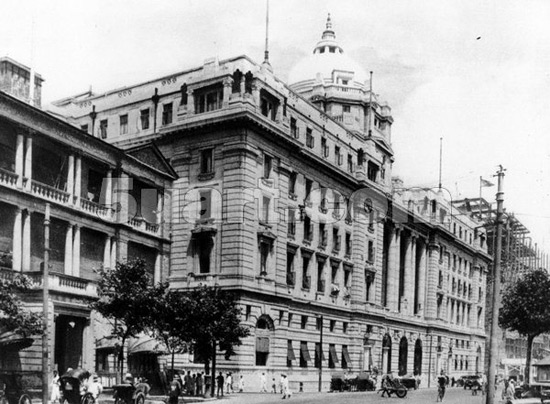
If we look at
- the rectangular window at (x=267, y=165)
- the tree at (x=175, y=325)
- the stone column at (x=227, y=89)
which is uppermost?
the stone column at (x=227, y=89)

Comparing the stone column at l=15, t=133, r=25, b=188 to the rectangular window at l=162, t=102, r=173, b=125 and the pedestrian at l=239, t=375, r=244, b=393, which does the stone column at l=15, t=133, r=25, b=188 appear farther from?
the pedestrian at l=239, t=375, r=244, b=393

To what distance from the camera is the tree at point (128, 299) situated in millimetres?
34312

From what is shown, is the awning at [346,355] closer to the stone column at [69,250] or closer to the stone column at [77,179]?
the stone column at [69,250]

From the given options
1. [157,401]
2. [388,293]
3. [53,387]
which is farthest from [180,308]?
[388,293]

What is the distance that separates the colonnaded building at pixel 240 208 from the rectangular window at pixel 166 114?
0.09 m

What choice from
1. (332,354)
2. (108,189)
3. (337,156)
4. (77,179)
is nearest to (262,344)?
(332,354)

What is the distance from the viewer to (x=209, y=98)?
51219 millimetres

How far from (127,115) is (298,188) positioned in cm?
1488

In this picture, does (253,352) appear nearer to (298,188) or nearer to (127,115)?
(298,188)

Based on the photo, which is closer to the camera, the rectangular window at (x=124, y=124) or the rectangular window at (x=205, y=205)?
the rectangular window at (x=205, y=205)

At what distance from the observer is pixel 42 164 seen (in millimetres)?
37812

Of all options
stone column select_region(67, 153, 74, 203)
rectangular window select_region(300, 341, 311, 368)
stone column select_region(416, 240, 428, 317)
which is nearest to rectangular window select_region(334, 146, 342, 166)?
rectangular window select_region(300, 341, 311, 368)

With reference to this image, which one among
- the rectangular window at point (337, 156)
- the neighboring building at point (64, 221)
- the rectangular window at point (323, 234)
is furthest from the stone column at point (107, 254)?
the rectangular window at point (337, 156)

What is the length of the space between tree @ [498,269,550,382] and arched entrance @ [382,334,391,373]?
1184 cm
